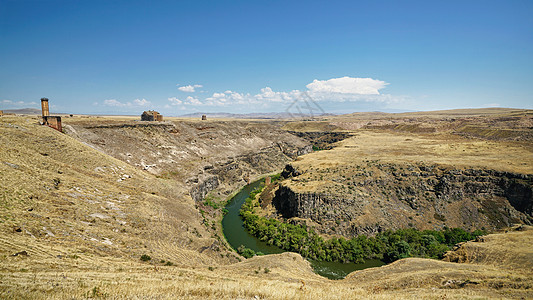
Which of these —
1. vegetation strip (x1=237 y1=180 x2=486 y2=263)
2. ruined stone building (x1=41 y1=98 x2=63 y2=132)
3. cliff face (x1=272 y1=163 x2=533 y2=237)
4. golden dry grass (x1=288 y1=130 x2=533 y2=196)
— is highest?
ruined stone building (x1=41 y1=98 x2=63 y2=132)

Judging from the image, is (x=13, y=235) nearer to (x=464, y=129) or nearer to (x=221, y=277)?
(x=221, y=277)

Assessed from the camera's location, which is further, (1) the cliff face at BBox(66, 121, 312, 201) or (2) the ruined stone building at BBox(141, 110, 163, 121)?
(2) the ruined stone building at BBox(141, 110, 163, 121)

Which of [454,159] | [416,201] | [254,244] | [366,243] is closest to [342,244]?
[366,243]

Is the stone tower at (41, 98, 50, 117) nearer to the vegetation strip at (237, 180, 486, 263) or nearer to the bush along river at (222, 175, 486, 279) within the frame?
the bush along river at (222, 175, 486, 279)

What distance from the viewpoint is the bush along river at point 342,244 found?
3147 cm

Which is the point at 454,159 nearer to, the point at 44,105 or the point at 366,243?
the point at 366,243

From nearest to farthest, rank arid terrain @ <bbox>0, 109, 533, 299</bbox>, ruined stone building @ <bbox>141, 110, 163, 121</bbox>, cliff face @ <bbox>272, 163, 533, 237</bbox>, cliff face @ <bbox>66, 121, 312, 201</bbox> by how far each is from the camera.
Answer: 1. arid terrain @ <bbox>0, 109, 533, 299</bbox>
2. cliff face @ <bbox>272, 163, 533, 237</bbox>
3. cliff face @ <bbox>66, 121, 312, 201</bbox>
4. ruined stone building @ <bbox>141, 110, 163, 121</bbox>

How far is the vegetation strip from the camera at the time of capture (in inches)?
1258

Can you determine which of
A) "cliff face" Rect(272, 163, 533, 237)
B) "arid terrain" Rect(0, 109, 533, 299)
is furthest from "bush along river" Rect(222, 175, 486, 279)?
"arid terrain" Rect(0, 109, 533, 299)

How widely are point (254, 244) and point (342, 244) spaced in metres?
13.9

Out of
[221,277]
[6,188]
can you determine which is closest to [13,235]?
[6,188]

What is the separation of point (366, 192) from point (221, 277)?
34.5 meters

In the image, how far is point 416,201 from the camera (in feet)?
136

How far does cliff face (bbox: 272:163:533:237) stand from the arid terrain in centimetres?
20
